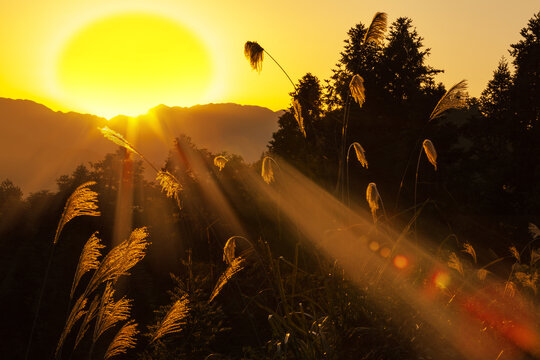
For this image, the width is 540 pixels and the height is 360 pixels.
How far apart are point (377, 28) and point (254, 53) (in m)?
1.66

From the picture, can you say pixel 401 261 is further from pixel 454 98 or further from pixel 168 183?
pixel 168 183

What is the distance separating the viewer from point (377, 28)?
5898 mm

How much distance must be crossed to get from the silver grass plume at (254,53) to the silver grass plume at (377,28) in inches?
55.9

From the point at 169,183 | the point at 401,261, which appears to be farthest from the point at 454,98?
the point at 169,183

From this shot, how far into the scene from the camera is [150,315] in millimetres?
6934

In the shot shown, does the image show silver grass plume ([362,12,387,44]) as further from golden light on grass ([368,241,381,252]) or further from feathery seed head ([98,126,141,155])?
feathery seed head ([98,126,141,155])

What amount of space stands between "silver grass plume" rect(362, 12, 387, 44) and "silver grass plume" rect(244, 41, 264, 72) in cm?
142

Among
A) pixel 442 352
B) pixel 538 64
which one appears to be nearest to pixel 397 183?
pixel 538 64

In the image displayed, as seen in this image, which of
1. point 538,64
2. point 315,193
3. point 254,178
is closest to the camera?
point 254,178

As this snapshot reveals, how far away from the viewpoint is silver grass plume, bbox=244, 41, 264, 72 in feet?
18.6

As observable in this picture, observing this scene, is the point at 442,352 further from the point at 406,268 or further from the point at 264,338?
the point at 264,338

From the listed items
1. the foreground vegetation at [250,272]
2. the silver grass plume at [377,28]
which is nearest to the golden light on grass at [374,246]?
the foreground vegetation at [250,272]

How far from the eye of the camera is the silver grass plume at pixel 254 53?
5672 mm

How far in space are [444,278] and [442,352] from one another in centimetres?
208
